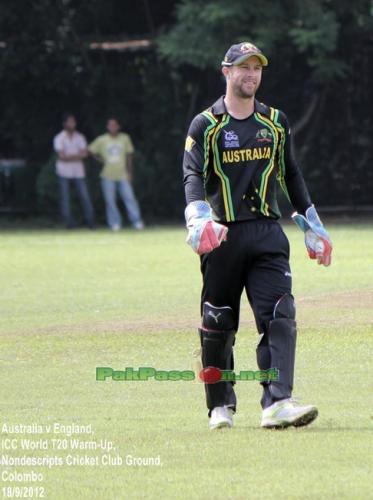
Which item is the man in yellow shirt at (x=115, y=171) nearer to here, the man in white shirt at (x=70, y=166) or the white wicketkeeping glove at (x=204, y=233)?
the man in white shirt at (x=70, y=166)

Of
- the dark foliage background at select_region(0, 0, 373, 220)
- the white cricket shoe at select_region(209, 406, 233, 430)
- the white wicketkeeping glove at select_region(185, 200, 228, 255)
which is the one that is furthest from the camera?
the dark foliage background at select_region(0, 0, 373, 220)

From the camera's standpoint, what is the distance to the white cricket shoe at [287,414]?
27.4ft

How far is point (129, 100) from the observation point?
31.1 meters

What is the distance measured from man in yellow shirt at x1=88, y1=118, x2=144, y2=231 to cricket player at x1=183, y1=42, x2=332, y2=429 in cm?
1925

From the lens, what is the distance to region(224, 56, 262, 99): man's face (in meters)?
8.63

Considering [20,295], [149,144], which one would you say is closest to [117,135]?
[149,144]

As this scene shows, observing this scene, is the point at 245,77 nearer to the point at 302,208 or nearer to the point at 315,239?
the point at 302,208

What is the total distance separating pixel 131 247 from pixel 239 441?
15.3 metres

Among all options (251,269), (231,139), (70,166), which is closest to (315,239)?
(251,269)

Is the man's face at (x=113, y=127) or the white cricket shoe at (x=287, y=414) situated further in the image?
the man's face at (x=113, y=127)

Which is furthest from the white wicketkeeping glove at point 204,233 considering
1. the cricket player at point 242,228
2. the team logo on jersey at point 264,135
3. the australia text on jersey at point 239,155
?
the team logo on jersey at point 264,135

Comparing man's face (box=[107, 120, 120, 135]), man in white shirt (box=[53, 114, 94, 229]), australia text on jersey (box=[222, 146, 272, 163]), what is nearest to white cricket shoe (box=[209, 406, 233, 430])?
australia text on jersey (box=[222, 146, 272, 163])

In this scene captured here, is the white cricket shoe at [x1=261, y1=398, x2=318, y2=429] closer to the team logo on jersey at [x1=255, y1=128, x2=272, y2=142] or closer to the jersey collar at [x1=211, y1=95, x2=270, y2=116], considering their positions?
the team logo on jersey at [x1=255, y1=128, x2=272, y2=142]

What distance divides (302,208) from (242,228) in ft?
1.65
